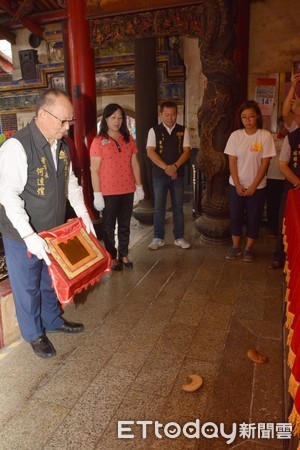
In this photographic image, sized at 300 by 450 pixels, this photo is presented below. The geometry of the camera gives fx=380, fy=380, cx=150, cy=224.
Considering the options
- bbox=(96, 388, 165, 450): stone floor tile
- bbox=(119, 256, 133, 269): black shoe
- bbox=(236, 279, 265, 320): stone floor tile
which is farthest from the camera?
bbox=(119, 256, 133, 269): black shoe

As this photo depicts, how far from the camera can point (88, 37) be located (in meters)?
5.11

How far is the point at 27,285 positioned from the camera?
8.98ft

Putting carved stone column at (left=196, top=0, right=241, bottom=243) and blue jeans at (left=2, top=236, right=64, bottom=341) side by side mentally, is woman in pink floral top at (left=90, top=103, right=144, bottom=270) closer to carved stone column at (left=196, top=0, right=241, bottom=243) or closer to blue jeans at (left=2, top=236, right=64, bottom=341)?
carved stone column at (left=196, top=0, right=241, bottom=243)

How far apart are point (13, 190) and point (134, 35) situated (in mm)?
3477

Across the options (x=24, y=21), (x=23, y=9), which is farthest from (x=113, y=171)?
(x=24, y=21)

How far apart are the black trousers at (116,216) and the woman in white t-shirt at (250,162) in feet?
4.06

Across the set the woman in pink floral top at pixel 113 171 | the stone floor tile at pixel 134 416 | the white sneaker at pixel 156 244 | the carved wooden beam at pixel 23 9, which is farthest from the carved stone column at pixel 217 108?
the carved wooden beam at pixel 23 9

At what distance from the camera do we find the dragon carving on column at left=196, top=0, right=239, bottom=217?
4535 millimetres

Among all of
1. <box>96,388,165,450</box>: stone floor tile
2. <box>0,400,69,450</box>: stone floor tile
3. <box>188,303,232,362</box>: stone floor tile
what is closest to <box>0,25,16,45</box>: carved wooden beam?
<box>188,303,232,362</box>: stone floor tile

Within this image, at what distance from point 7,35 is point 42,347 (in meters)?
8.79

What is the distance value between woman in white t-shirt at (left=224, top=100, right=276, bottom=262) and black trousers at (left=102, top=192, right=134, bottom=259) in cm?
124

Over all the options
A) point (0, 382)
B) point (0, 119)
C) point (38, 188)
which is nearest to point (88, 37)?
point (38, 188)

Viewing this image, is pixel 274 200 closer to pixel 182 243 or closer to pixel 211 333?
pixel 182 243

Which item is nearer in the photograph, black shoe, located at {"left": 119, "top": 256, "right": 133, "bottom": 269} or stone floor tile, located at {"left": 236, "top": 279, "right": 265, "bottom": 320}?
stone floor tile, located at {"left": 236, "top": 279, "right": 265, "bottom": 320}
